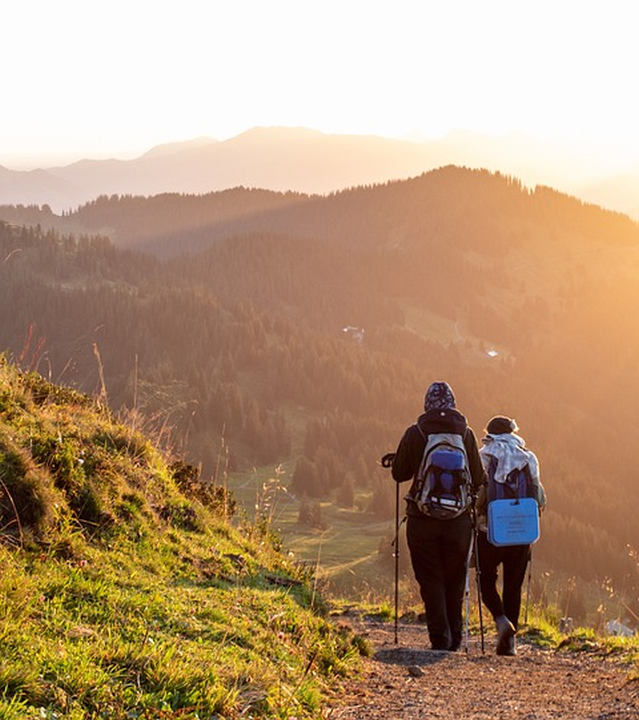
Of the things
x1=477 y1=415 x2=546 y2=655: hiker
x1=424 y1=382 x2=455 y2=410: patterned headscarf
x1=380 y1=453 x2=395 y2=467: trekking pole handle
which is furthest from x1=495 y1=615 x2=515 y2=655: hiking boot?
x1=424 y1=382 x2=455 y2=410: patterned headscarf

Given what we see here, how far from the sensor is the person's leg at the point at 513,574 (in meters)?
9.32

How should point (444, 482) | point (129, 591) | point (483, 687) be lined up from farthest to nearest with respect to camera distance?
point (444, 482) < point (483, 687) < point (129, 591)

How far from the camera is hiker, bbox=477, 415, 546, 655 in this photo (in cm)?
930

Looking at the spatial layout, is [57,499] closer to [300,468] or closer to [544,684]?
A: [544,684]

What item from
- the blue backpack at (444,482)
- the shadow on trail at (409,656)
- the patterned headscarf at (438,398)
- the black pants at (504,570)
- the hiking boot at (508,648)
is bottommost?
the hiking boot at (508,648)

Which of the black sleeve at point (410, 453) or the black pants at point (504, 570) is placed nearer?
the black sleeve at point (410, 453)

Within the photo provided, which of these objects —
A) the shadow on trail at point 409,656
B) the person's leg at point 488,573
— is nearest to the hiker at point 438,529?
the shadow on trail at point 409,656

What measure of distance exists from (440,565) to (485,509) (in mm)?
1006

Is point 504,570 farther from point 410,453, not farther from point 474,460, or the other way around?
point 410,453

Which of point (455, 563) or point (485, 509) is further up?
point (485, 509)

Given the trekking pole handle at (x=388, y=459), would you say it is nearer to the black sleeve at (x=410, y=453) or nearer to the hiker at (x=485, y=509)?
the black sleeve at (x=410, y=453)

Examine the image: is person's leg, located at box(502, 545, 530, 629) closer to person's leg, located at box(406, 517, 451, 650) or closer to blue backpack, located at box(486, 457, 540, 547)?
blue backpack, located at box(486, 457, 540, 547)

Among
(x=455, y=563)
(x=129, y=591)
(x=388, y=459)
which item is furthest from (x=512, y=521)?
(x=129, y=591)

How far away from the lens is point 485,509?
9.29 meters
